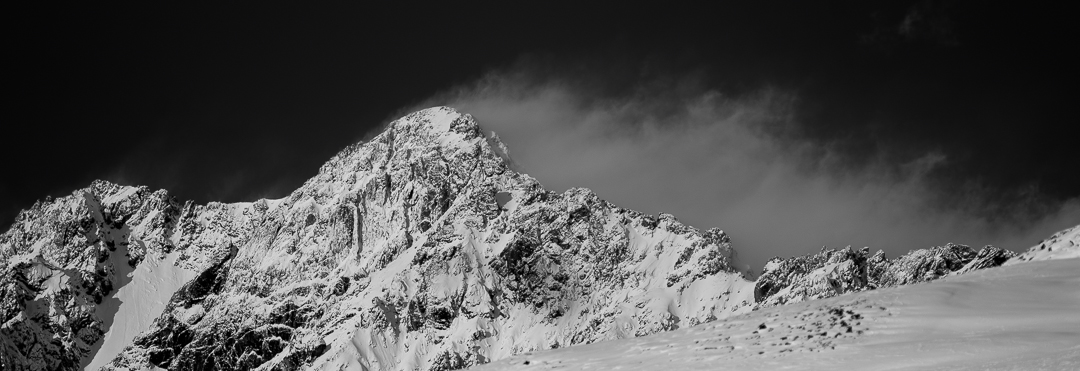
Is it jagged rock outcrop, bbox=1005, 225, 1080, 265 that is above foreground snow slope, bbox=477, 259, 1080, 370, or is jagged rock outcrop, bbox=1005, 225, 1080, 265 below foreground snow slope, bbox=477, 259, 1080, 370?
above

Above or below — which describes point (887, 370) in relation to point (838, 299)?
below

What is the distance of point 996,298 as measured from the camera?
129 ft

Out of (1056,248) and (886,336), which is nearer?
(886,336)

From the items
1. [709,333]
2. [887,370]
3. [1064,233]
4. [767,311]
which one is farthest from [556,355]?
[1064,233]

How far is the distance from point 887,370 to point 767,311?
9.88 m

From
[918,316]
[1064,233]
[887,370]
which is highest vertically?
[1064,233]

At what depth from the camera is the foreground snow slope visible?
105ft

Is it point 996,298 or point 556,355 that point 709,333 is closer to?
point 556,355

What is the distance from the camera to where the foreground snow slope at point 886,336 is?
105 feet

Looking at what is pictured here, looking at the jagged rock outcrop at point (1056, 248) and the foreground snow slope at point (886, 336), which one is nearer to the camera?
the foreground snow slope at point (886, 336)

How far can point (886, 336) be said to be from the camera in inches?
1382

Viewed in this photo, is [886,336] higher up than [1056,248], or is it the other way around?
[1056,248]

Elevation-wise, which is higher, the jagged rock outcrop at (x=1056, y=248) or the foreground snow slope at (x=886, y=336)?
the jagged rock outcrop at (x=1056, y=248)

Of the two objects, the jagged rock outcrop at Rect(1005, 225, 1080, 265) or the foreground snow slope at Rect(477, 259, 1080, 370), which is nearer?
the foreground snow slope at Rect(477, 259, 1080, 370)
